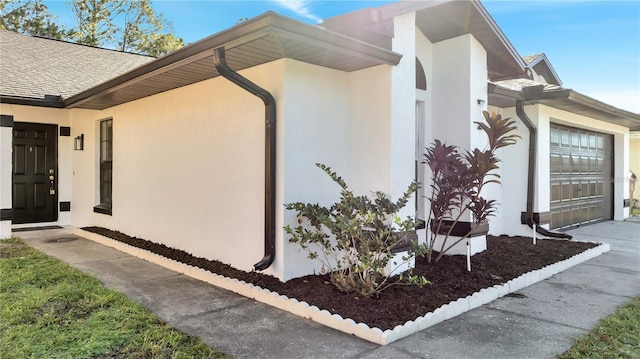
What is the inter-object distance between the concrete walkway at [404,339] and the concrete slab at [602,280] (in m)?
0.01

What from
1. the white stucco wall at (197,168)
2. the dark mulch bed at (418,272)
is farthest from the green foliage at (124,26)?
the dark mulch bed at (418,272)

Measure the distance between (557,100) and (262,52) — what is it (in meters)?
5.83

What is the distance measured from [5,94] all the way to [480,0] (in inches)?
313

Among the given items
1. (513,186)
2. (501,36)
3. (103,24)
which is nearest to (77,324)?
(501,36)

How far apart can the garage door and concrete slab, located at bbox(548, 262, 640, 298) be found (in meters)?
3.14

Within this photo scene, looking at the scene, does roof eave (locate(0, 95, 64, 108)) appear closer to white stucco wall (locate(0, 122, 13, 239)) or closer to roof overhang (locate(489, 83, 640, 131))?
white stucco wall (locate(0, 122, 13, 239))

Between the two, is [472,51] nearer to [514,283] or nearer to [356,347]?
[514,283]

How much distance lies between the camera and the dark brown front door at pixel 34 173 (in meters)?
8.30

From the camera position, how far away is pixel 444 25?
574cm

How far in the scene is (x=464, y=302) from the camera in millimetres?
3977

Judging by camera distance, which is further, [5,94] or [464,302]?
[5,94]

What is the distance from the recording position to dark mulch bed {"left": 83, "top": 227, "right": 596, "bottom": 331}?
3678 mm

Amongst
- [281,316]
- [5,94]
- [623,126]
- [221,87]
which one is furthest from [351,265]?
[623,126]

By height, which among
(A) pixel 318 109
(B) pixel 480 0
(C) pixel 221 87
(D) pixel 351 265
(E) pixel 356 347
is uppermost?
(B) pixel 480 0
